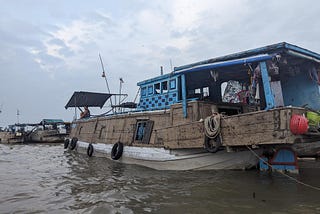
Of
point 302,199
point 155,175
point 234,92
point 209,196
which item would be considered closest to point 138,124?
point 155,175

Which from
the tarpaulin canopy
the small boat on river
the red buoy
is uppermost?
the tarpaulin canopy

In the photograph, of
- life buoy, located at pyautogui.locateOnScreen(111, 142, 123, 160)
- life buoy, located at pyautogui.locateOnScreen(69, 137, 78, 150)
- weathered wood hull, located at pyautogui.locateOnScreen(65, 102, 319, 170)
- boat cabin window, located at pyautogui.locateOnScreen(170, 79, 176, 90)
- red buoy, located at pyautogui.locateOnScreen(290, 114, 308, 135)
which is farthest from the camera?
life buoy, located at pyautogui.locateOnScreen(69, 137, 78, 150)

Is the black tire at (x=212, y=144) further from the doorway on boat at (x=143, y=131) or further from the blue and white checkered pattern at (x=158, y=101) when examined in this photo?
the doorway on boat at (x=143, y=131)

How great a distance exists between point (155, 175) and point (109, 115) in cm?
673

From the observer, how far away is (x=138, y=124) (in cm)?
1173

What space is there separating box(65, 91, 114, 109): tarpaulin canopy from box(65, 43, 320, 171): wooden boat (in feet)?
17.3

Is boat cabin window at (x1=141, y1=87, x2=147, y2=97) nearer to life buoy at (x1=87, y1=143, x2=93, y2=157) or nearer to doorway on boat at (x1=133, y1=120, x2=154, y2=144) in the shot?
doorway on boat at (x1=133, y1=120, x2=154, y2=144)

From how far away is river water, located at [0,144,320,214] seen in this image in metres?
5.41

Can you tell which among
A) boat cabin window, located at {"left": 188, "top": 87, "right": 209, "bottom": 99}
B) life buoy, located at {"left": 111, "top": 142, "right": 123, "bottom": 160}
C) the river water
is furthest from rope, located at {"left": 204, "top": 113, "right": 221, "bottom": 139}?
life buoy, located at {"left": 111, "top": 142, "right": 123, "bottom": 160}

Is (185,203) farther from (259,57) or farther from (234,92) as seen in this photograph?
(234,92)

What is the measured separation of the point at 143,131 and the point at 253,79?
532cm

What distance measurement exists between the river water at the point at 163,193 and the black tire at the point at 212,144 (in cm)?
92

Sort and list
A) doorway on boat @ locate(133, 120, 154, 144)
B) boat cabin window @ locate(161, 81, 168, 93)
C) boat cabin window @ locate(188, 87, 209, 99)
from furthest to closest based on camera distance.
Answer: boat cabin window @ locate(188, 87, 209, 99) < boat cabin window @ locate(161, 81, 168, 93) < doorway on boat @ locate(133, 120, 154, 144)

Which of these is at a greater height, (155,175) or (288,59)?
(288,59)
